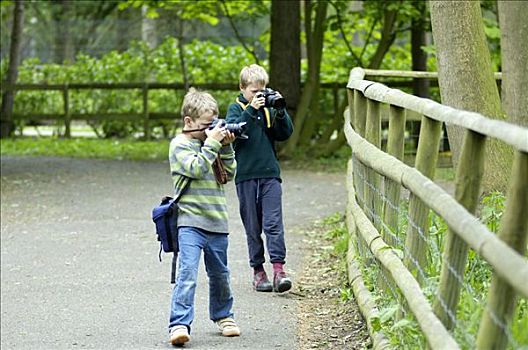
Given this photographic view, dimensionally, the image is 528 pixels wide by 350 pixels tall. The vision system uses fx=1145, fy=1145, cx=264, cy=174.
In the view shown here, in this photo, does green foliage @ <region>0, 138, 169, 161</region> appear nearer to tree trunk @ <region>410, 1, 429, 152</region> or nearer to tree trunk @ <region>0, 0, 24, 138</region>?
tree trunk @ <region>0, 0, 24, 138</region>

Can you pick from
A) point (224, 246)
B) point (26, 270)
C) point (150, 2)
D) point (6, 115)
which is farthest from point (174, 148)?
point (6, 115)

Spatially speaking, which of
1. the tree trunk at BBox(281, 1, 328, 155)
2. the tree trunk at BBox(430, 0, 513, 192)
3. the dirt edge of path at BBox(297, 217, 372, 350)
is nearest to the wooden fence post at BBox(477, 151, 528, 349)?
the dirt edge of path at BBox(297, 217, 372, 350)

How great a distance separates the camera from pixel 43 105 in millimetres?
25562

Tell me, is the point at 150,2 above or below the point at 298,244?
above

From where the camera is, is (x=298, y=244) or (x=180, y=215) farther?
(x=298, y=244)

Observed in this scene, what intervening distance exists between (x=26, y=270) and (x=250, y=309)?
2.89 meters

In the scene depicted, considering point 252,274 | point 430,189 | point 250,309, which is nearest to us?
point 430,189

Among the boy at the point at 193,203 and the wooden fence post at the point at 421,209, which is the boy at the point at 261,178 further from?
the wooden fence post at the point at 421,209

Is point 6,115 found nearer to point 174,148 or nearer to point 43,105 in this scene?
point 43,105

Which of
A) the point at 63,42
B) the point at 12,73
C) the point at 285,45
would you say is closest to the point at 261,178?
the point at 285,45

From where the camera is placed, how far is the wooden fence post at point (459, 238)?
3975 mm

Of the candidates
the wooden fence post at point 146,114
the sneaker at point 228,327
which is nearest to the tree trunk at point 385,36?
the wooden fence post at point 146,114

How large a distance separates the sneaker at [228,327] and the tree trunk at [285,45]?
12547 mm

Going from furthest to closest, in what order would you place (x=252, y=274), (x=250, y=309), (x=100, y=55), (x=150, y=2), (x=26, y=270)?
(x=100, y=55) → (x=150, y=2) → (x=26, y=270) → (x=252, y=274) → (x=250, y=309)
